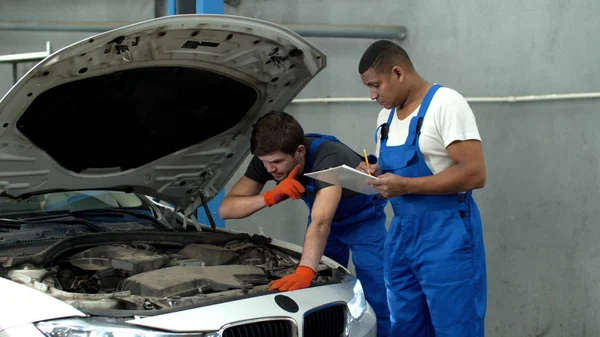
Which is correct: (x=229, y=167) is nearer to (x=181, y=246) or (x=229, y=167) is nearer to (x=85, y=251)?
(x=181, y=246)

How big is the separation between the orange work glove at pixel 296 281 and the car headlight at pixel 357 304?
0.21m

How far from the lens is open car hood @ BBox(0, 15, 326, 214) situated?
312 centimetres

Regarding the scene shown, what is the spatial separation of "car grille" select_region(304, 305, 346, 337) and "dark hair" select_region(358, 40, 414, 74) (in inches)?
41.0

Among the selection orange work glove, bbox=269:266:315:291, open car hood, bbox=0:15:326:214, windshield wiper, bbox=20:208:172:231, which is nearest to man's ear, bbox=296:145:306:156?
open car hood, bbox=0:15:326:214

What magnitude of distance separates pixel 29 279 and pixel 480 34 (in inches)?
127

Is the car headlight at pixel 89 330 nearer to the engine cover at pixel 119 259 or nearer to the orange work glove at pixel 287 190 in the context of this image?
the engine cover at pixel 119 259

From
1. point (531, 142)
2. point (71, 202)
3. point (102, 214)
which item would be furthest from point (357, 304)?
point (531, 142)

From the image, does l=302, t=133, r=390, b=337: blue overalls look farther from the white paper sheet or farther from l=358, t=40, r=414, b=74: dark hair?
l=358, t=40, r=414, b=74: dark hair

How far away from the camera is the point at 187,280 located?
297cm

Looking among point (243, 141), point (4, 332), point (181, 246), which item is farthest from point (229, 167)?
point (4, 332)

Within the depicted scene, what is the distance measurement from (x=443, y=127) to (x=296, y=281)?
885mm

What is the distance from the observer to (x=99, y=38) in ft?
9.62

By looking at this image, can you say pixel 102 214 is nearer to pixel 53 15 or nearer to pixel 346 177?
pixel 346 177

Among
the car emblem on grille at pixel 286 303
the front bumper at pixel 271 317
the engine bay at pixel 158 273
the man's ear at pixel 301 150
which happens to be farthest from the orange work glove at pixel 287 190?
the car emblem on grille at pixel 286 303
